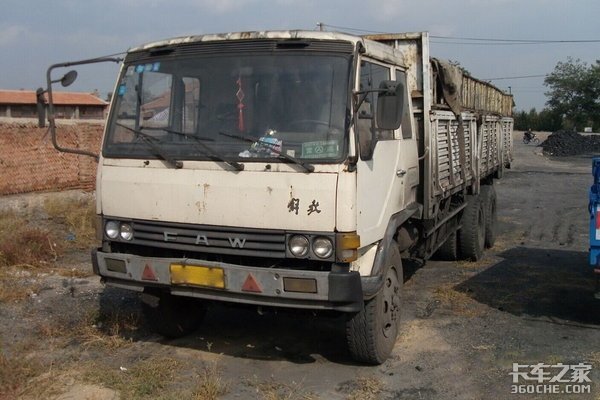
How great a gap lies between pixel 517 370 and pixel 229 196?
2.47 m

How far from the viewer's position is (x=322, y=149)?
389 centimetres

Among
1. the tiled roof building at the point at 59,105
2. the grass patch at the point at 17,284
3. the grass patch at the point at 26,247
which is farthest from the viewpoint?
the tiled roof building at the point at 59,105

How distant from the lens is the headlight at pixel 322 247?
12.7 feet

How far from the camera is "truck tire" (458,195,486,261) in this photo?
8.03m

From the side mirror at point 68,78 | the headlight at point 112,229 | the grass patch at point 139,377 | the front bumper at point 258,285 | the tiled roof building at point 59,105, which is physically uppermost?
the tiled roof building at point 59,105

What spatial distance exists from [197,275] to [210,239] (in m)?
0.25

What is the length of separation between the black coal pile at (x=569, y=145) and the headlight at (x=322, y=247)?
36.7 m

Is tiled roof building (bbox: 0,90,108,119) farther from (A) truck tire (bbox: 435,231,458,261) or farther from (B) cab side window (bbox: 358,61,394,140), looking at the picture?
(B) cab side window (bbox: 358,61,394,140)

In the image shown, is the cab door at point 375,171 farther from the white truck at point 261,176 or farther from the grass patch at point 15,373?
the grass patch at point 15,373

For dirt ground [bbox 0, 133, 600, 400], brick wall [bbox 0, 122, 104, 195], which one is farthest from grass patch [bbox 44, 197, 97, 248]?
dirt ground [bbox 0, 133, 600, 400]

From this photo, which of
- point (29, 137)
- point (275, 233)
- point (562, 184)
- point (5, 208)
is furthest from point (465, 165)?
point (562, 184)

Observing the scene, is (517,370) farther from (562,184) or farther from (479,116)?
(562,184)

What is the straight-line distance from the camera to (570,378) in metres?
4.37

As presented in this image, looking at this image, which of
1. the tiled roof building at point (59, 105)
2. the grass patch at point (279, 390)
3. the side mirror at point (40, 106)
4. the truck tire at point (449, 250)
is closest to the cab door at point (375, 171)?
the grass patch at point (279, 390)
